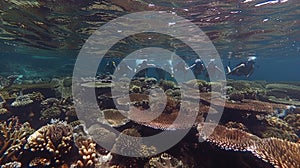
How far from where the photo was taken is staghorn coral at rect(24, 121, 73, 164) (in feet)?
14.6

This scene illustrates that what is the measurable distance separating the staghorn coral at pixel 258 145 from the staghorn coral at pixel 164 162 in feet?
2.58

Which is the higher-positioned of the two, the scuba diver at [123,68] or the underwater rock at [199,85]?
the scuba diver at [123,68]

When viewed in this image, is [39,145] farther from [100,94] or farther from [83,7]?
[83,7]

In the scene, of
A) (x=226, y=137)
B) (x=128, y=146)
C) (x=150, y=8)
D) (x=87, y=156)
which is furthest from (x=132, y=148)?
(x=150, y=8)

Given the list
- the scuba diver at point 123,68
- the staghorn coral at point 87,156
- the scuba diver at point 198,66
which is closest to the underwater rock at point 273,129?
the scuba diver at point 198,66

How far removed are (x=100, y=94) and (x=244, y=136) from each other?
6.38m

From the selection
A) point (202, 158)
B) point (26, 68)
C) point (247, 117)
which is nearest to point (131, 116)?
point (202, 158)

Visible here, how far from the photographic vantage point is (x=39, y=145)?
178 inches

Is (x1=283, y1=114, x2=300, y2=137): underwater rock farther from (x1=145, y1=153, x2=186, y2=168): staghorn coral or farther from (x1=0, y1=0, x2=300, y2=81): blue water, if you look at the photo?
(x1=145, y1=153, x2=186, y2=168): staghorn coral

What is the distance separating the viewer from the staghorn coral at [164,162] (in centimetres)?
424

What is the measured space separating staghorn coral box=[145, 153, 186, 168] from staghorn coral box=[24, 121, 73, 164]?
176cm

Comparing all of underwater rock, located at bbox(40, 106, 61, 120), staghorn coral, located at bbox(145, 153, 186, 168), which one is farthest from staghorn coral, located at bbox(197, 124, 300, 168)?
underwater rock, located at bbox(40, 106, 61, 120)

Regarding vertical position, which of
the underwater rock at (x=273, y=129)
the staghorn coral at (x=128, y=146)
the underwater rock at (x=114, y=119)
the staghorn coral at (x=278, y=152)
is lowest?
the underwater rock at (x=273, y=129)

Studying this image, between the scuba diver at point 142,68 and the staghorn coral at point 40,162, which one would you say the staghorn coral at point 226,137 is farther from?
the scuba diver at point 142,68
